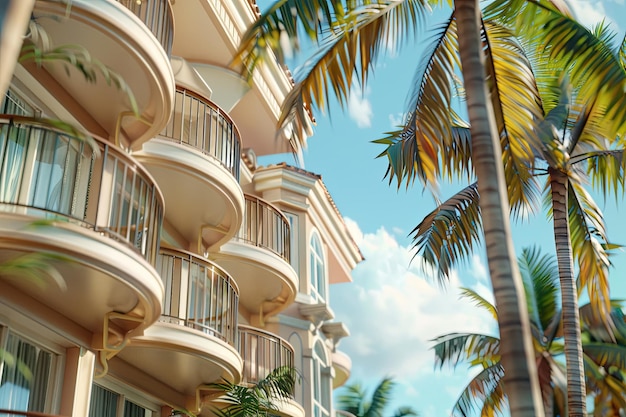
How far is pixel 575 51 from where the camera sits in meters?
10.9

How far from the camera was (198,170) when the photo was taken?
1480 cm

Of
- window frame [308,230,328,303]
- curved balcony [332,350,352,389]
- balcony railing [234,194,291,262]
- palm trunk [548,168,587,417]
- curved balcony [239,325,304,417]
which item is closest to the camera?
palm trunk [548,168,587,417]

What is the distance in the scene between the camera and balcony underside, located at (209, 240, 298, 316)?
18.0m

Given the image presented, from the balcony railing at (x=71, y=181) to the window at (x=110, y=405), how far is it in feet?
8.11

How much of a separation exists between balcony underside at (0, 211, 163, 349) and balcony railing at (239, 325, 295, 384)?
15.9 feet

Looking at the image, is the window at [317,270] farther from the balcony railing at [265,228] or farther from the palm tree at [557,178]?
the palm tree at [557,178]

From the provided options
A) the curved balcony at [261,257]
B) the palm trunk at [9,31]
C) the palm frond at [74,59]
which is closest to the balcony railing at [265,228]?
the curved balcony at [261,257]

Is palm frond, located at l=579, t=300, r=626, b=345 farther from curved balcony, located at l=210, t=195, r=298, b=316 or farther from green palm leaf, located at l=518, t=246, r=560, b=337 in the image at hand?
curved balcony, located at l=210, t=195, r=298, b=316

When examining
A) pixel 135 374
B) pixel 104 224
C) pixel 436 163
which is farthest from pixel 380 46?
pixel 135 374

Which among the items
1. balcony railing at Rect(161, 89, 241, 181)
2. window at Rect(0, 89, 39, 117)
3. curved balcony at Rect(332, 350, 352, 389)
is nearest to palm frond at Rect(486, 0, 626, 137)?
balcony railing at Rect(161, 89, 241, 181)

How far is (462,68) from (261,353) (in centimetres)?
1047

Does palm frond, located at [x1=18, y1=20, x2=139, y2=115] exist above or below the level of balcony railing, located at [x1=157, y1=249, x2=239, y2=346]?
below

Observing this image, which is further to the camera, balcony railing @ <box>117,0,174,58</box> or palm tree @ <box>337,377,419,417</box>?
palm tree @ <box>337,377,419,417</box>

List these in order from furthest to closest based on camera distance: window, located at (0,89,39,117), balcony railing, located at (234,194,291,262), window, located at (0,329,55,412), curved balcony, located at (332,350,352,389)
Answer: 1. curved balcony, located at (332,350,352,389)
2. balcony railing, located at (234,194,291,262)
3. window, located at (0,89,39,117)
4. window, located at (0,329,55,412)
